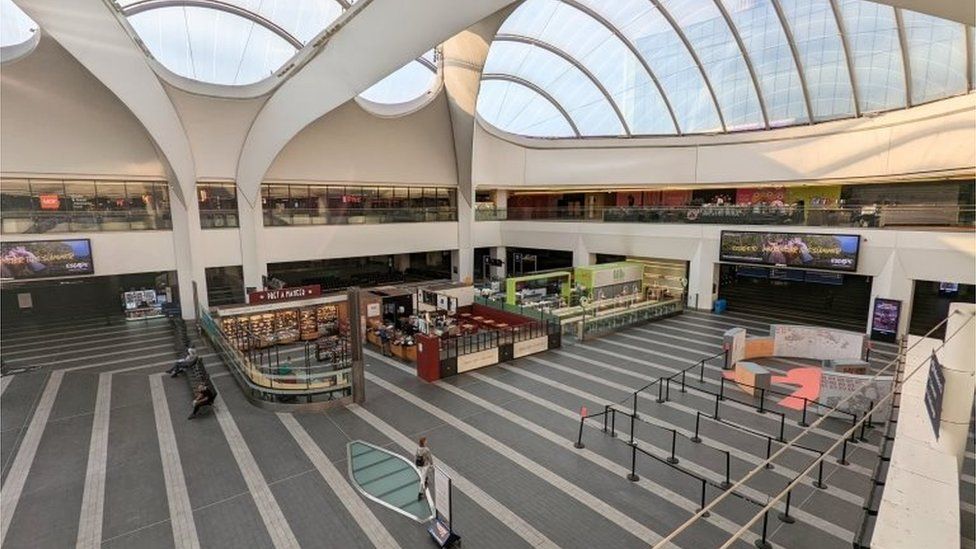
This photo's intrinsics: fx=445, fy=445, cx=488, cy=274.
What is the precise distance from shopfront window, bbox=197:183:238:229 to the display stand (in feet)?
69.4

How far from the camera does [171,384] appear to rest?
44.7 ft

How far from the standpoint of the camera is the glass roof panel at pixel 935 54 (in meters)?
16.4

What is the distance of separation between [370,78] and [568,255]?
19.8 m

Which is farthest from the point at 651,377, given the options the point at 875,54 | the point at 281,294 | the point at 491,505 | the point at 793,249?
the point at 875,54

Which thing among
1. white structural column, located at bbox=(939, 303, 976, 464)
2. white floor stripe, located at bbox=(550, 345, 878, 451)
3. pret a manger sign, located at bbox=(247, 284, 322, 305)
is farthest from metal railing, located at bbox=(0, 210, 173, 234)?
white structural column, located at bbox=(939, 303, 976, 464)

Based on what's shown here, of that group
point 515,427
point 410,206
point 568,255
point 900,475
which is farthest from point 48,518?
point 568,255

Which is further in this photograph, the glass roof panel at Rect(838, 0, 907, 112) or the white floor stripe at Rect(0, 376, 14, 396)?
the glass roof panel at Rect(838, 0, 907, 112)

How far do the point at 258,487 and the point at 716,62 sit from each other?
2606 cm

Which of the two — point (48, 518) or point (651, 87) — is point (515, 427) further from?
point (651, 87)

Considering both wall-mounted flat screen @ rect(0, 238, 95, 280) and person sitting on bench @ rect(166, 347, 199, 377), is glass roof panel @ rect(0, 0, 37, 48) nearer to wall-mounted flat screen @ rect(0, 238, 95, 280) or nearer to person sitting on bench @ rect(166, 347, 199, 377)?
wall-mounted flat screen @ rect(0, 238, 95, 280)

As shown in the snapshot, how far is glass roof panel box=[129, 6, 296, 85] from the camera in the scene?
21141 mm

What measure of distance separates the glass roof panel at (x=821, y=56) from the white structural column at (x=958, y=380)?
1734 cm

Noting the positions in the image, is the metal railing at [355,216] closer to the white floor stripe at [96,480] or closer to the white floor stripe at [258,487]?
the white floor stripe at [96,480]

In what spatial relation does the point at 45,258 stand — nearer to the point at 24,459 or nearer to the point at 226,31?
the point at 226,31
